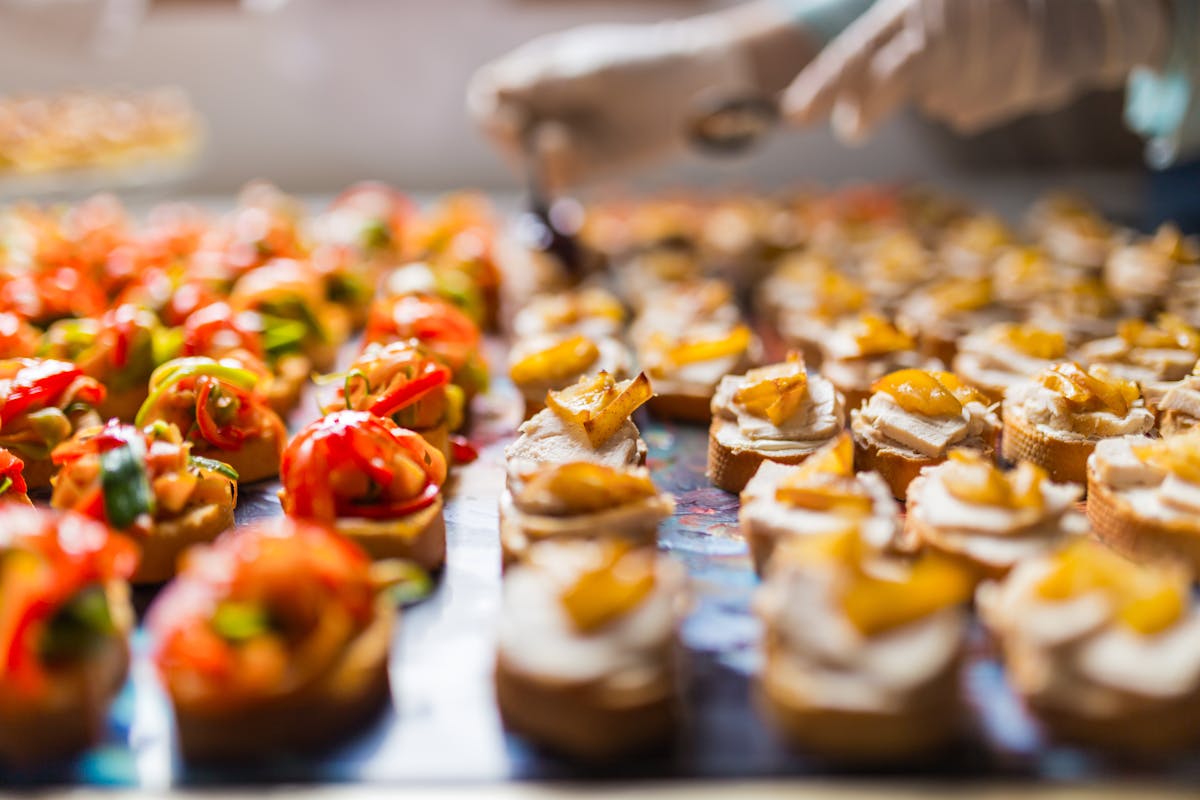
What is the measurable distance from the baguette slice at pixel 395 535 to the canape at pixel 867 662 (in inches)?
29.0

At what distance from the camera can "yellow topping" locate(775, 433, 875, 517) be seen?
1.81 m

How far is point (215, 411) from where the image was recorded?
234cm

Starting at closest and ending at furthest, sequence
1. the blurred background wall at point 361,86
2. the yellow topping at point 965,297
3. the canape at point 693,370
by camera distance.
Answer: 1. the canape at point 693,370
2. the yellow topping at point 965,297
3. the blurred background wall at point 361,86

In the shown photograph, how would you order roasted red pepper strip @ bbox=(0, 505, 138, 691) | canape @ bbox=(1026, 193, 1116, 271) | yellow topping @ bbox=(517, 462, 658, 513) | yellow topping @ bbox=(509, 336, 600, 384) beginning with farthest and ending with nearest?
canape @ bbox=(1026, 193, 1116, 271), yellow topping @ bbox=(509, 336, 600, 384), yellow topping @ bbox=(517, 462, 658, 513), roasted red pepper strip @ bbox=(0, 505, 138, 691)

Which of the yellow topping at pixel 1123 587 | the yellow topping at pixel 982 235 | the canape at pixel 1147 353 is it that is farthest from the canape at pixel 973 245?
the yellow topping at pixel 1123 587

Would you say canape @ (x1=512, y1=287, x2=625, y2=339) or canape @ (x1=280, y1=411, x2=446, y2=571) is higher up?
canape @ (x1=280, y1=411, x2=446, y2=571)

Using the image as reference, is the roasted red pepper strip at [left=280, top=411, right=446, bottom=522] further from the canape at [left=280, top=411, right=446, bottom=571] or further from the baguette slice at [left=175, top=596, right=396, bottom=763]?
the baguette slice at [left=175, top=596, right=396, bottom=763]

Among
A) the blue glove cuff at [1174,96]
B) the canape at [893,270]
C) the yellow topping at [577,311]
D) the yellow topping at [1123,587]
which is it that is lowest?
the canape at [893,270]

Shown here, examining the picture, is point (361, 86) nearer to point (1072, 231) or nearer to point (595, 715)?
point (1072, 231)

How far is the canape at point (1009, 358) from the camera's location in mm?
2699

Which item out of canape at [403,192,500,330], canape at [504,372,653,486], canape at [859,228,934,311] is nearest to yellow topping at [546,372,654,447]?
canape at [504,372,653,486]

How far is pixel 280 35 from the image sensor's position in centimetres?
783

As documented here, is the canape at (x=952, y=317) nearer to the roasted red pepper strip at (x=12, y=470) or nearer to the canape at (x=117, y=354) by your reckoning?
the canape at (x=117, y=354)

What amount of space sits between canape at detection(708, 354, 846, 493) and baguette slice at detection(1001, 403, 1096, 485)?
40cm
